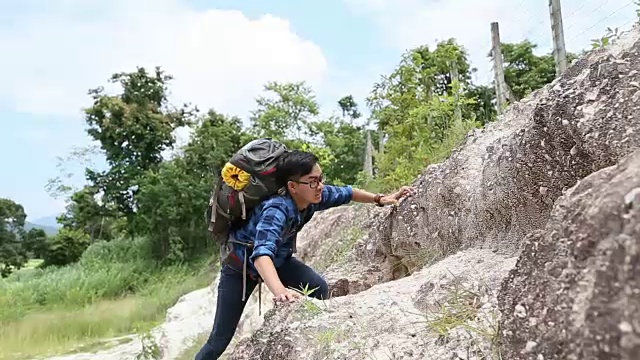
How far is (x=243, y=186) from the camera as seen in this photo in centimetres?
353

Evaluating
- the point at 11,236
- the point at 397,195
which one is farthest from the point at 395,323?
the point at 11,236

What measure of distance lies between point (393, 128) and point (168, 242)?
54.9ft

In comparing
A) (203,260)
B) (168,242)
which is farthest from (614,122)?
(168,242)

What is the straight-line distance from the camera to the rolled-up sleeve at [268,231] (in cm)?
325

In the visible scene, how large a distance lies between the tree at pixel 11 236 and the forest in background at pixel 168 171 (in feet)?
0.37

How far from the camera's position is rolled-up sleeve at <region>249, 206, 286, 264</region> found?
3.25 m

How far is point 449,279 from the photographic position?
3.29 metres

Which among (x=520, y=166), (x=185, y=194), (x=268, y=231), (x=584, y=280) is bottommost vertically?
(x=584, y=280)

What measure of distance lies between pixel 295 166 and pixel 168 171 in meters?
21.1

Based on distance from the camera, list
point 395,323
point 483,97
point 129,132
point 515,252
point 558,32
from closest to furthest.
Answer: point 395,323 → point 515,252 → point 558,32 → point 483,97 → point 129,132

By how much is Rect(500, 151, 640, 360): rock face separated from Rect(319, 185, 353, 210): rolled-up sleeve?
1866mm

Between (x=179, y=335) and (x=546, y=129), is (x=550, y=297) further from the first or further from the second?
(x=179, y=335)

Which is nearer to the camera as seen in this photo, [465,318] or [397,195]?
[465,318]

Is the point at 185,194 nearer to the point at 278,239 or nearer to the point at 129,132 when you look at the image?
the point at 129,132
